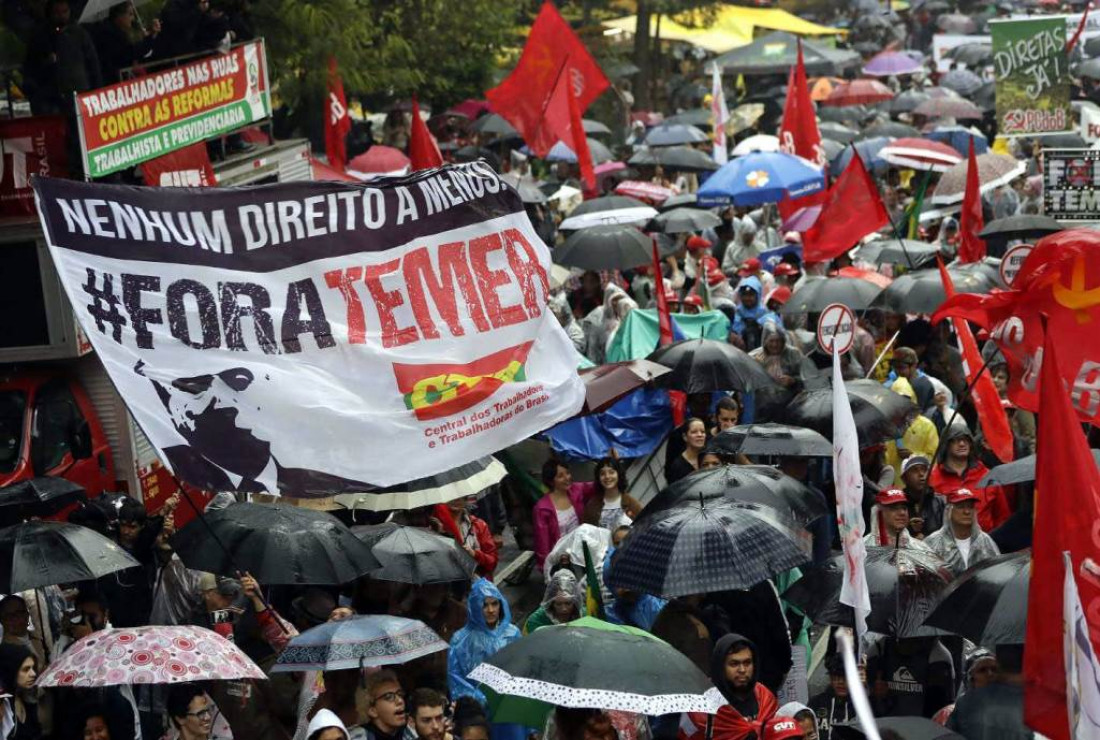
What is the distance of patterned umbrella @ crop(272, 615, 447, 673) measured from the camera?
8.16 meters

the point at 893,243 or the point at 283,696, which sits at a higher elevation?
the point at 283,696

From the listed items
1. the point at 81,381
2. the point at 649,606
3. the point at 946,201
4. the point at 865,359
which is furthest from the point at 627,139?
the point at 649,606

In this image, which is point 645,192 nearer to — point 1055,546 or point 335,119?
point 335,119

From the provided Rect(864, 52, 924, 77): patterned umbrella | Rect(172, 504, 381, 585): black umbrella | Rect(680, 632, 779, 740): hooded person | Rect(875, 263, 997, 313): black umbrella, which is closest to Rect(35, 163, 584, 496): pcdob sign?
Rect(680, 632, 779, 740): hooded person

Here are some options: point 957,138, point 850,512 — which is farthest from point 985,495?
point 957,138

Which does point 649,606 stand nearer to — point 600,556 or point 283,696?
point 600,556

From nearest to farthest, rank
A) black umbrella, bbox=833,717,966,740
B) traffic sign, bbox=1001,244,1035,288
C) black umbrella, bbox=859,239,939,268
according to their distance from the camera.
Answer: black umbrella, bbox=833,717,966,740 < traffic sign, bbox=1001,244,1035,288 < black umbrella, bbox=859,239,939,268

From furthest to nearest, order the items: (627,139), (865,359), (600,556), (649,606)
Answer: (627,139), (865,359), (600,556), (649,606)

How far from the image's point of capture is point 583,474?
43.8ft

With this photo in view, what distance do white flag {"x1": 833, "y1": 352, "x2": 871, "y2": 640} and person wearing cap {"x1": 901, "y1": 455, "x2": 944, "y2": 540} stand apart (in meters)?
3.32

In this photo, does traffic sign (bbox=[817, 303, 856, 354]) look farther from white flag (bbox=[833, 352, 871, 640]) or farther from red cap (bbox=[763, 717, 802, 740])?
red cap (bbox=[763, 717, 802, 740])

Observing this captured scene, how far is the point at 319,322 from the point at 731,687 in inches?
90.9

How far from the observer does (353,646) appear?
8.22m

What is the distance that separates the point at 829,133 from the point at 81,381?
19.3 m
